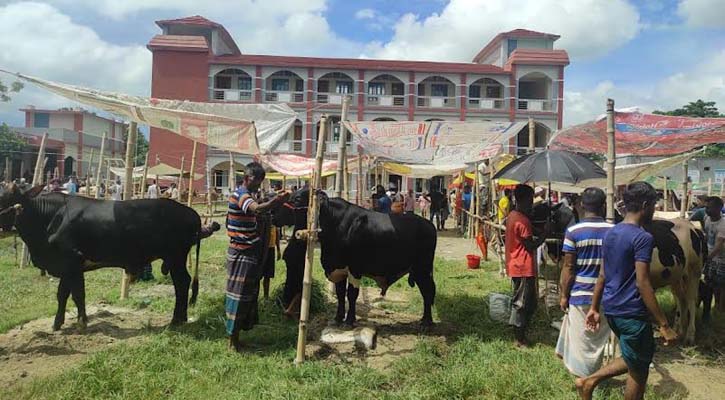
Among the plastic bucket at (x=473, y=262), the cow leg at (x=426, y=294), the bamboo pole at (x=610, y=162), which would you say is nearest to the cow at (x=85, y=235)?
the cow leg at (x=426, y=294)

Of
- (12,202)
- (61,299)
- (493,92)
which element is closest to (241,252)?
(61,299)

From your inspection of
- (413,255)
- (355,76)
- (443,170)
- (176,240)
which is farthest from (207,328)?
(355,76)

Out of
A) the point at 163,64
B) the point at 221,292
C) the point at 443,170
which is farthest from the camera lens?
the point at 163,64

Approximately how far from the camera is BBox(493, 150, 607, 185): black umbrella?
19.1 ft

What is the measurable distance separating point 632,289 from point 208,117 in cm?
490

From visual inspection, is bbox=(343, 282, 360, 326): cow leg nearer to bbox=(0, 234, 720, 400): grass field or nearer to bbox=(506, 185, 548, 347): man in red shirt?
bbox=(0, 234, 720, 400): grass field

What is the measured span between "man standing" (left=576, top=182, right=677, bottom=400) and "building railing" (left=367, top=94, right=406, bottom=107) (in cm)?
3184

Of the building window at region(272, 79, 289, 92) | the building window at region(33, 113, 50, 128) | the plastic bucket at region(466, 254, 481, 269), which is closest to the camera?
the plastic bucket at region(466, 254, 481, 269)

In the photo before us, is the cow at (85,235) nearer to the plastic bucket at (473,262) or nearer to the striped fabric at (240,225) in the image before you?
the striped fabric at (240,225)

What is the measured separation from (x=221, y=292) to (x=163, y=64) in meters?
29.6

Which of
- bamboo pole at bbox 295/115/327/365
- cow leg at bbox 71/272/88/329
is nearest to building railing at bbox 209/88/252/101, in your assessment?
cow leg at bbox 71/272/88/329

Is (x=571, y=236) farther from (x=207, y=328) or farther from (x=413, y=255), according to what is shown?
(x=207, y=328)

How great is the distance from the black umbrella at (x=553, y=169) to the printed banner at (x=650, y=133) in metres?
0.53

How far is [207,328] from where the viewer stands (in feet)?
20.2
